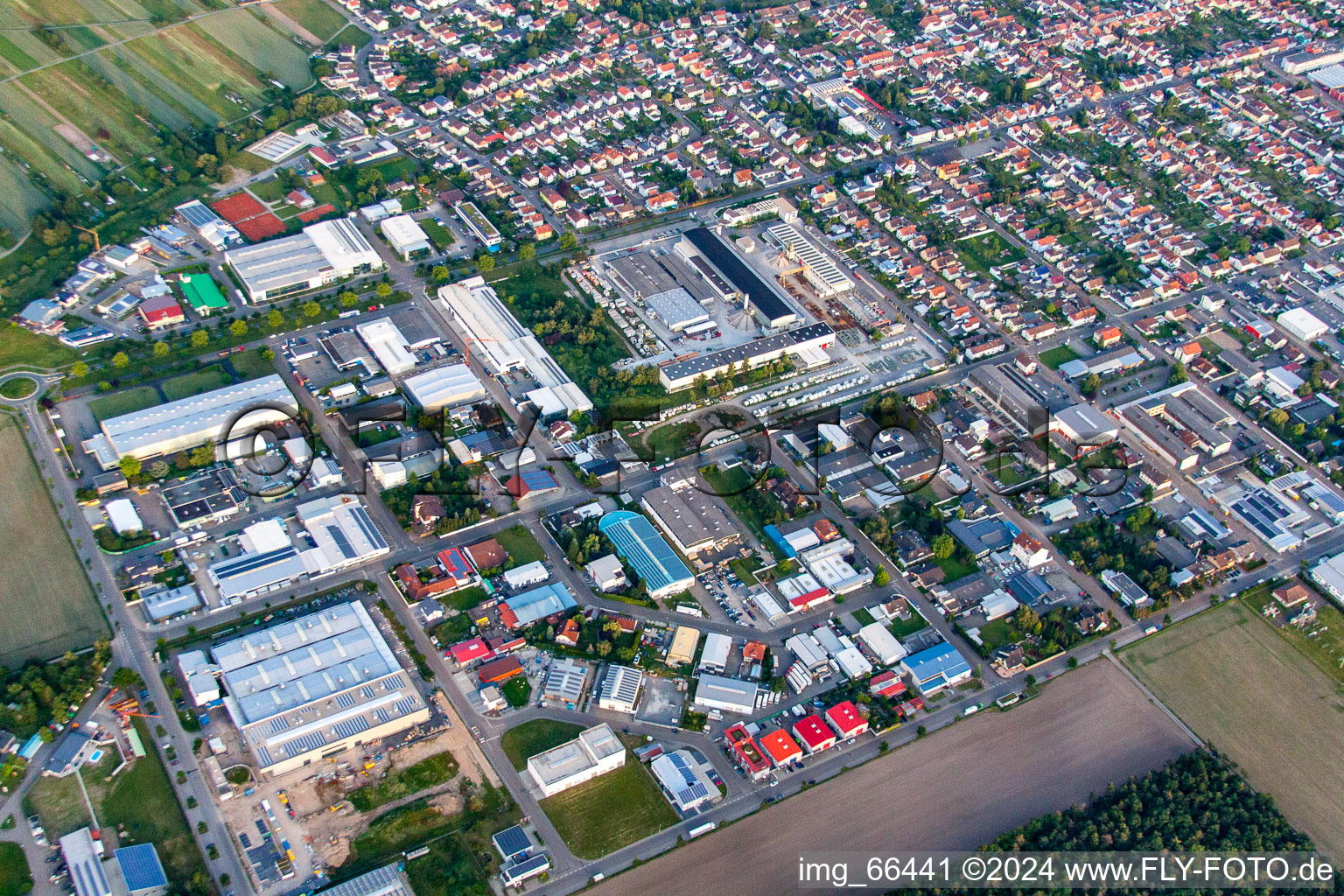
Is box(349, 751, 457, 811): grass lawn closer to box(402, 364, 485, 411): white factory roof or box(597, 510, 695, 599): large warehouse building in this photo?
box(597, 510, 695, 599): large warehouse building

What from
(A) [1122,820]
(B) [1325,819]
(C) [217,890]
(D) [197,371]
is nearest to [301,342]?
(D) [197,371]

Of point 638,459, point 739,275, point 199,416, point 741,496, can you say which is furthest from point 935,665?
point 199,416

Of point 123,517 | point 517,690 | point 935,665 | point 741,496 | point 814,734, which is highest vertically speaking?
point 123,517

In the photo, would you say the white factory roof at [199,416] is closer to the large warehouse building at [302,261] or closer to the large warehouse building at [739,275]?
the large warehouse building at [302,261]

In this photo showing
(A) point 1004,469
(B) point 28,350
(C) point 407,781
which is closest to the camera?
(C) point 407,781

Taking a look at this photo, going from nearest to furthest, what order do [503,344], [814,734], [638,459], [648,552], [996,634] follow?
[814,734] < [996,634] < [648,552] < [638,459] < [503,344]

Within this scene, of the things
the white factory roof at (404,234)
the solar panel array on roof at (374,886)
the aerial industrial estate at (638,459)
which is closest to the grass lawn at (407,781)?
the aerial industrial estate at (638,459)

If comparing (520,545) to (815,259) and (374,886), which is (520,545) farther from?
(815,259)
